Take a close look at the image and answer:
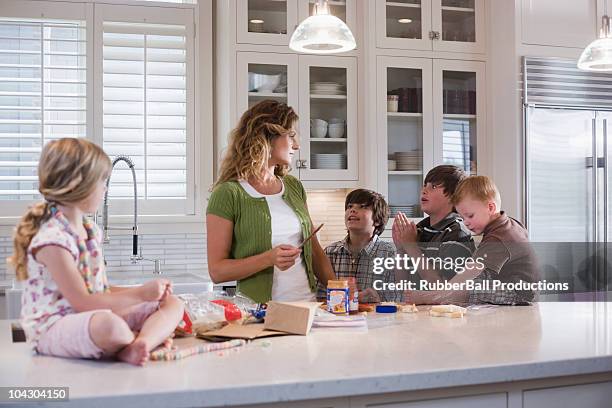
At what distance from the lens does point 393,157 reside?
177 inches

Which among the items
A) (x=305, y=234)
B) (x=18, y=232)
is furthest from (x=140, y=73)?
(x=18, y=232)

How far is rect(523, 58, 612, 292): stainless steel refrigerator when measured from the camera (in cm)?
430

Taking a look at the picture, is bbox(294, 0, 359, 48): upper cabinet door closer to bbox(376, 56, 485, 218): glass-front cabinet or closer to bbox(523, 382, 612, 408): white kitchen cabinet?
bbox(376, 56, 485, 218): glass-front cabinet

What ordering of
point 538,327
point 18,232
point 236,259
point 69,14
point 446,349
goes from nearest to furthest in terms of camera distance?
1. point 18,232
2. point 446,349
3. point 538,327
4. point 236,259
5. point 69,14

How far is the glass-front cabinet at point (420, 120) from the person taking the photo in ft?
14.6

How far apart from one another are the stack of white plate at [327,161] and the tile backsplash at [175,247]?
26cm

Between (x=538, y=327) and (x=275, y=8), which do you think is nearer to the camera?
(x=538, y=327)

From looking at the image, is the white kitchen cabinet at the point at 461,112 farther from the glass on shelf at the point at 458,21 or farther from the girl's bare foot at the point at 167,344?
the girl's bare foot at the point at 167,344

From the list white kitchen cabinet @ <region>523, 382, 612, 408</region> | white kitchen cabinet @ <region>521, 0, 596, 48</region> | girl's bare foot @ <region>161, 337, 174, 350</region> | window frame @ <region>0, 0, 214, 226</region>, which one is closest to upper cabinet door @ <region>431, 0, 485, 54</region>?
white kitchen cabinet @ <region>521, 0, 596, 48</region>

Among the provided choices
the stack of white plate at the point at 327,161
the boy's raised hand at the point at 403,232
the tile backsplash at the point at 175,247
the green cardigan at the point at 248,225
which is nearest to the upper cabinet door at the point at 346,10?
the stack of white plate at the point at 327,161

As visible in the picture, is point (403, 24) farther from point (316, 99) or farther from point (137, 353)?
point (137, 353)

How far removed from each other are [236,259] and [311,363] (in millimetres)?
850

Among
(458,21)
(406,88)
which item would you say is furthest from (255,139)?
(458,21)

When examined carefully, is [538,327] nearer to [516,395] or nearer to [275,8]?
[516,395]
